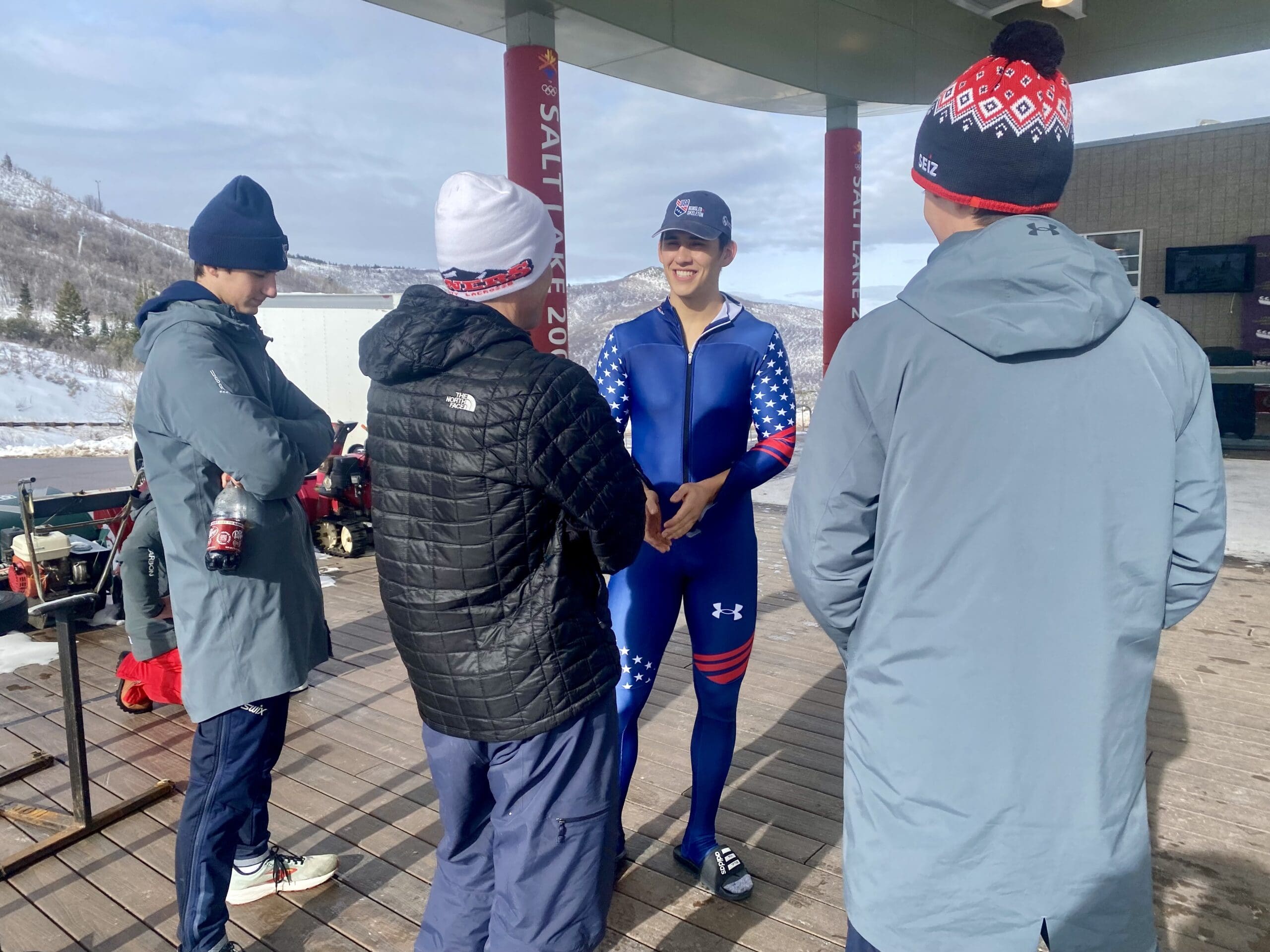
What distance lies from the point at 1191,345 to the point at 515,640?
1165mm

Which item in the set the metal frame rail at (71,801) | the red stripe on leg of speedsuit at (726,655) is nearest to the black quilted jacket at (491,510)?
the red stripe on leg of speedsuit at (726,655)

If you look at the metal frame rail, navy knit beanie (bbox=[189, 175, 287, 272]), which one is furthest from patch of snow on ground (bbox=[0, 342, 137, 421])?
navy knit beanie (bbox=[189, 175, 287, 272])

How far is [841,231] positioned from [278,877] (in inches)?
422

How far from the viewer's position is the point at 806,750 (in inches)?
136

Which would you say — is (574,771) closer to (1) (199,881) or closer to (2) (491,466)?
(2) (491,466)

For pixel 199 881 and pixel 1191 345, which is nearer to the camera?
pixel 1191 345

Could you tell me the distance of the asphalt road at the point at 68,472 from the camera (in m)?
14.7

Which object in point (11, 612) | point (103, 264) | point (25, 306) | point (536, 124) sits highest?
point (103, 264)

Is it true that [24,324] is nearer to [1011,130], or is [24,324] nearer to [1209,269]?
[1209,269]

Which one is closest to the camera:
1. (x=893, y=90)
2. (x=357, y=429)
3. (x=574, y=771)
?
(x=574, y=771)

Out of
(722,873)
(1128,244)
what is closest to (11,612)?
(722,873)

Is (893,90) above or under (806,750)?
above

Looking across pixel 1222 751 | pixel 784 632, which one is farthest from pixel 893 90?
pixel 1222 751

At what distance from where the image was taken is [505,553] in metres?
1.49
